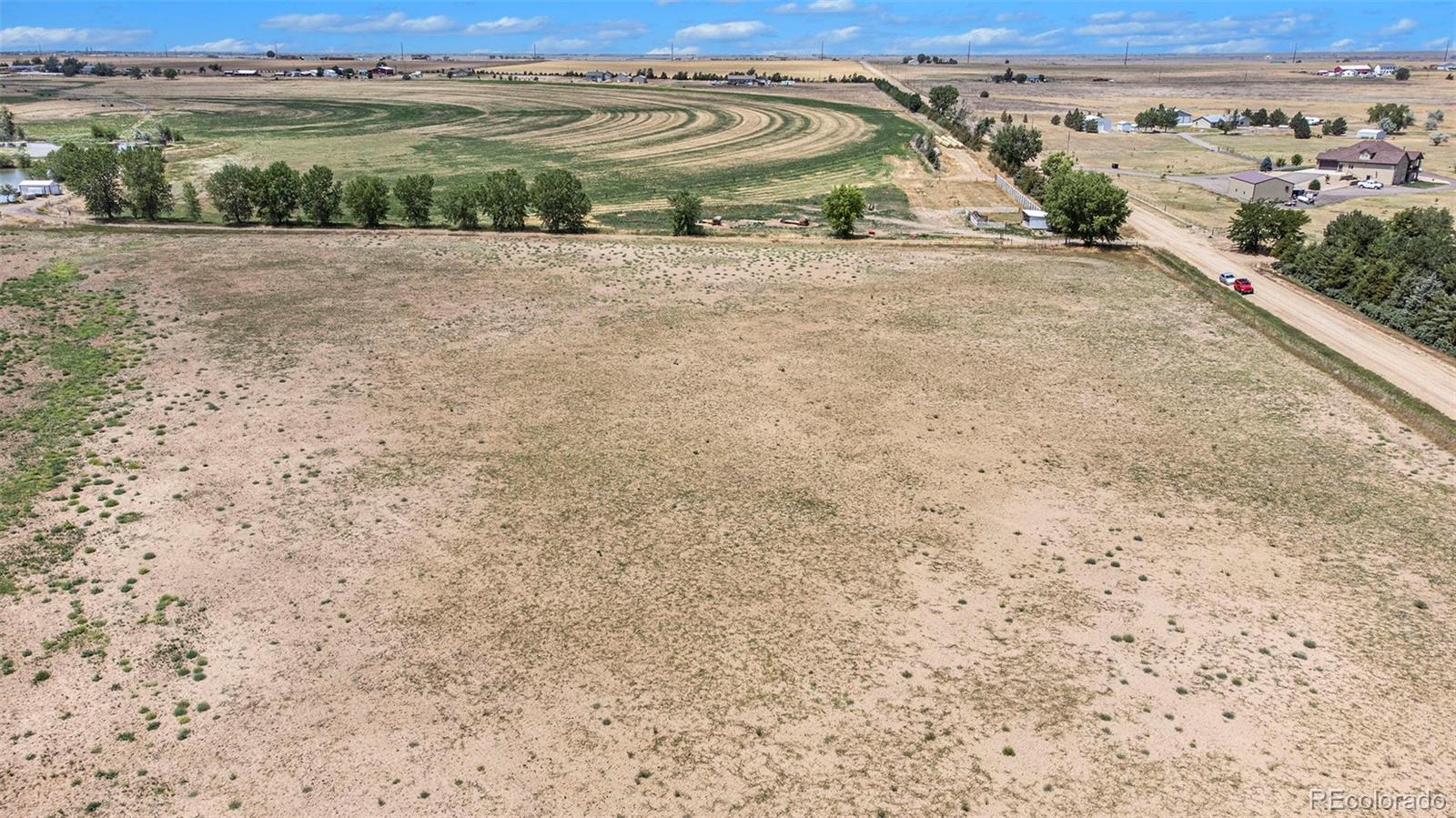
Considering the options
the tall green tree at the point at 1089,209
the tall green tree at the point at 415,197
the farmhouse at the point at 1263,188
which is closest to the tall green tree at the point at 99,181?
the tall green tree at the point at 415,197

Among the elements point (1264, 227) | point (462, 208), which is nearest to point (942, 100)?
point (1264, 227)

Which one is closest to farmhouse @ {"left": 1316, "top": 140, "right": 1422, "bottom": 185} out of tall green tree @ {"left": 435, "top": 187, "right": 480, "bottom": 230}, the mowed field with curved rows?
the mowed field with curved rows

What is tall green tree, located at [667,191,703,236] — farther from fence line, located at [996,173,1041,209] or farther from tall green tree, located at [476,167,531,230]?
fence line, located at [996,173,1041,209]

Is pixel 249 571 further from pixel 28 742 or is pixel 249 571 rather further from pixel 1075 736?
pixel 1075 736

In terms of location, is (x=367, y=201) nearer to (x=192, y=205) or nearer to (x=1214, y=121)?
(x=192, y=205)

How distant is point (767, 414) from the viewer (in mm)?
43719

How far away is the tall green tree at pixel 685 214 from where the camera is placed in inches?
3152

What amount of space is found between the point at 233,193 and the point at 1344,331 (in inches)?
3609

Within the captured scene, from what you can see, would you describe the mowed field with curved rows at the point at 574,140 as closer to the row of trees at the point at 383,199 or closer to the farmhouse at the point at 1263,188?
the row of trees at the point at 383,199

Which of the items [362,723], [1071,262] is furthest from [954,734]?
[1071,262]

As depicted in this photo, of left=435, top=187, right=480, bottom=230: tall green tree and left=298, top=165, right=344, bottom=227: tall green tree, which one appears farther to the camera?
left=435, top=187, right=480, bottom=230: tall green tree

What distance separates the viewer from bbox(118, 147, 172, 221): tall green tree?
3204 inches

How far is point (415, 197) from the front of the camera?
3238 inches

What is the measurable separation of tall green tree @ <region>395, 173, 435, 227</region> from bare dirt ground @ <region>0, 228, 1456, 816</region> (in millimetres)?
30819
